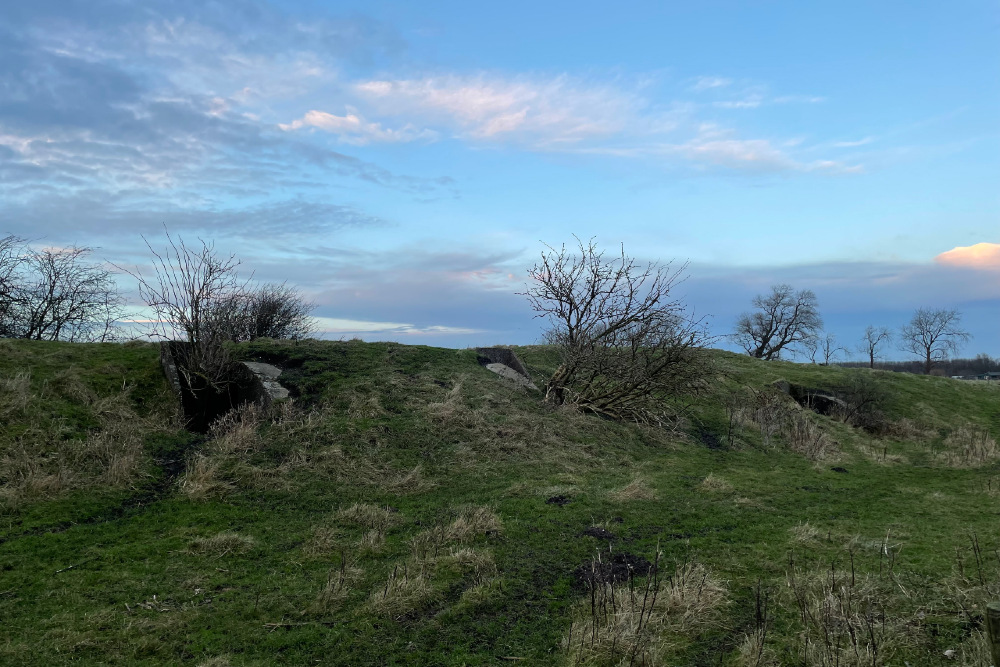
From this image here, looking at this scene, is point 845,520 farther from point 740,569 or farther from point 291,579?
point 291,579

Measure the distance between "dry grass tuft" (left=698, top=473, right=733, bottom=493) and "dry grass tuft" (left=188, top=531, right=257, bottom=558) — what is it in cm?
824

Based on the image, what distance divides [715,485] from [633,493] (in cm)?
213

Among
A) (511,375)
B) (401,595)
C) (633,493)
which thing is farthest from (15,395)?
(511,375)

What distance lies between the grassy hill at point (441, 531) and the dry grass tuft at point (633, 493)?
2.1 inches

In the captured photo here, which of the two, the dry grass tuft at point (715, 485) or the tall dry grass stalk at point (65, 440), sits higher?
the tall dry grass stalk at point (65, 440)

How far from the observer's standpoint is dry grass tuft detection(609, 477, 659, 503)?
1022 cm

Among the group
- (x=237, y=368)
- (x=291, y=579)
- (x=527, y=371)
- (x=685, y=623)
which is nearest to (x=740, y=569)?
(x=685, y=623)

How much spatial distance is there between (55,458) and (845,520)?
1341cm

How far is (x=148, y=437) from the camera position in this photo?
11406 mm

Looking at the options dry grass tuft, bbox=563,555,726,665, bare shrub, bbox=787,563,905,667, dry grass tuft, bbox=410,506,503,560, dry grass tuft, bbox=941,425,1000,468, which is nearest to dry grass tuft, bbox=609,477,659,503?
dry grass tuft, bbox=410,506,503,560

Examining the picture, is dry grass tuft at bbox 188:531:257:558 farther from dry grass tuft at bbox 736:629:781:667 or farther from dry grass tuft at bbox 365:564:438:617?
dry grass tuft at bbox 736:629:781:667

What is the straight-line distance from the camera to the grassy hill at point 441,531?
204 inches

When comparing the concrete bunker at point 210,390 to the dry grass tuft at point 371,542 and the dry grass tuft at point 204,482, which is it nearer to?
the dry grass tuft at point 204,482

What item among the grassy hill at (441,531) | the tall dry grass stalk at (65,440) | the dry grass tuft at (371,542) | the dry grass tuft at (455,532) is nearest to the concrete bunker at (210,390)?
the grassy hill at (441,531)
